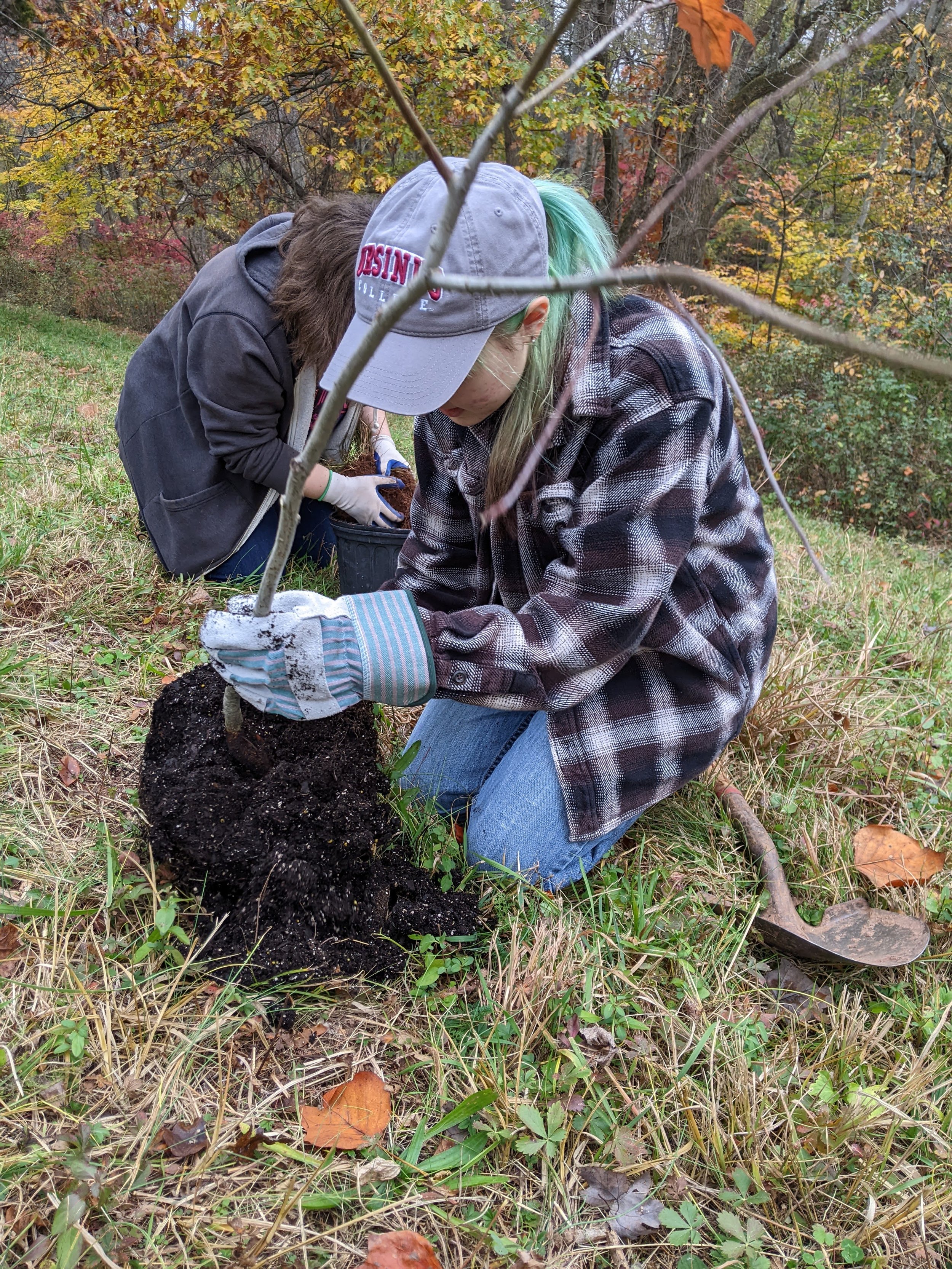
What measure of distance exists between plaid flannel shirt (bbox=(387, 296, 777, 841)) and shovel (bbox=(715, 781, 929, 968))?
0.36 m

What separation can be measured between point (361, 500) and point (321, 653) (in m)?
1.60

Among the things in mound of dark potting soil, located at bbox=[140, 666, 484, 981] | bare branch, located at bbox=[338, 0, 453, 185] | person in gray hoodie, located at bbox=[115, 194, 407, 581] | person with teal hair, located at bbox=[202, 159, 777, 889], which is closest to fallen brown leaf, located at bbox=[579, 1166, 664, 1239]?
mound of dark potting soil, located at bbox=[140, 666, 484, 981]

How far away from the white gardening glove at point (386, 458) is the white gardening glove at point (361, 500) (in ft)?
1.00

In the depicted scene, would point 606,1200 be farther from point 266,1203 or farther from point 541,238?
point 541,238

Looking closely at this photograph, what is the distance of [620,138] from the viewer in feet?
31.0

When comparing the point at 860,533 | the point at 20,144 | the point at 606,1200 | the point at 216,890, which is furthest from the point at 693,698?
the point at 20,144

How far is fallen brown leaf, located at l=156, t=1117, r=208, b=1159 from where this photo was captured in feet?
4.07

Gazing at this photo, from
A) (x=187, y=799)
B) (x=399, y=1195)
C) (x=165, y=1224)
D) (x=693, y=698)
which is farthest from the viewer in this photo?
(x=693, y=698)

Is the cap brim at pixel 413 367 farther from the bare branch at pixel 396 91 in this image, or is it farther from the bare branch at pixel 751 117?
the bare branch at pixel 751 117

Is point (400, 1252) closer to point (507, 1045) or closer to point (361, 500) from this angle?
point (507, 1045)

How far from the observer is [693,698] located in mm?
1814

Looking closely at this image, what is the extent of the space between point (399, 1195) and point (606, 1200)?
0.33 meters

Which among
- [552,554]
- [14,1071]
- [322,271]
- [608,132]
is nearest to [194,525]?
[322,271]

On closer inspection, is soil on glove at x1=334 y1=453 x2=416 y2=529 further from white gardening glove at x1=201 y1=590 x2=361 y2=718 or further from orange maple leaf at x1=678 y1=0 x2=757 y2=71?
orange maple leaf at x1=678 y1=0 x2=757 y2=71
